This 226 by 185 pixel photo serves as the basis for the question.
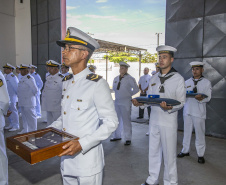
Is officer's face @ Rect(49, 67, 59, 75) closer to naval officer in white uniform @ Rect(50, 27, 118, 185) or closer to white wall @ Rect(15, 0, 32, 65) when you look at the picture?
→ naval officer in white uniform @ Rect(50, 27, 118, 185)

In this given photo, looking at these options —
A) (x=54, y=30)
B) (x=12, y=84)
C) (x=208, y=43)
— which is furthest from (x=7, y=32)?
(x=208, y=43)

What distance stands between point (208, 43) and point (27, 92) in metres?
4.82

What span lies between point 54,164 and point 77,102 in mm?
2439

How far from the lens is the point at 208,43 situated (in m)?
4.98

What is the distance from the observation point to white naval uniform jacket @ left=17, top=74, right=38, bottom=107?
4.79m

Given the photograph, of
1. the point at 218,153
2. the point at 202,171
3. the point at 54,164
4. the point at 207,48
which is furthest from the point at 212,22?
the point at 54,164

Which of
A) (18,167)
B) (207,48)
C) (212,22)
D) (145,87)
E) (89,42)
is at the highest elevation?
(212,22)

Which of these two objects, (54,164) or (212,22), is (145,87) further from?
(54,164)

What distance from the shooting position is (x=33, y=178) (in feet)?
9.51

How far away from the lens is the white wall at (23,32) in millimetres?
9766

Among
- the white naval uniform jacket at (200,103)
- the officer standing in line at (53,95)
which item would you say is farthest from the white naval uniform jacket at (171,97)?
the officer standing in line at (53,95)

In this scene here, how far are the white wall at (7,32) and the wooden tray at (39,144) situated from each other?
378 inches

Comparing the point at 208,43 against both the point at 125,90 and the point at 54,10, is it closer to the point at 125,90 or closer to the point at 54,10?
the point at 125,90

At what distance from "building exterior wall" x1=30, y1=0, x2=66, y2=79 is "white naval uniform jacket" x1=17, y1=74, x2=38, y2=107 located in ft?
11.1
